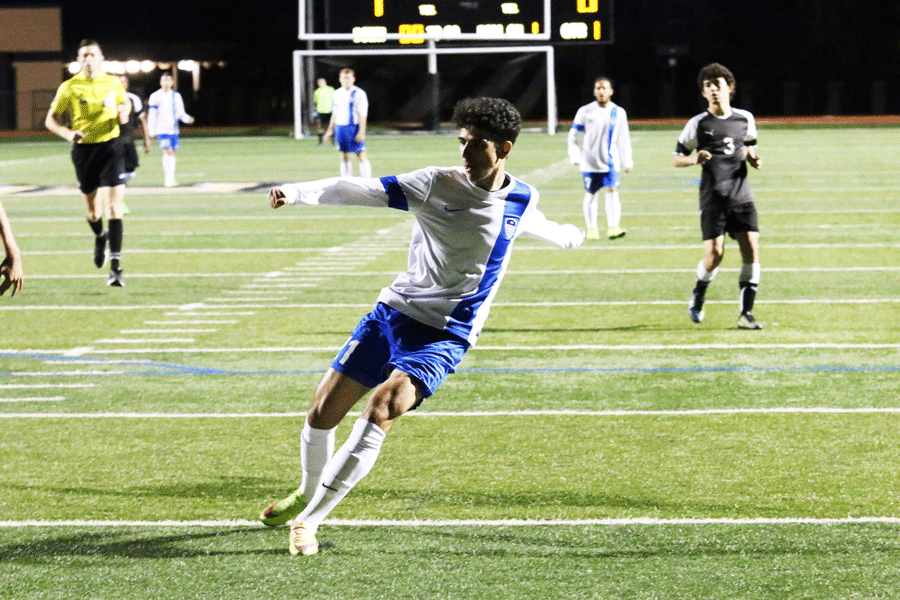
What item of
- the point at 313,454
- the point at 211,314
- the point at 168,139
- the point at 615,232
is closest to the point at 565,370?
the point at 211,314

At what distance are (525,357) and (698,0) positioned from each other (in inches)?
1880

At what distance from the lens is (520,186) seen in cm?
505

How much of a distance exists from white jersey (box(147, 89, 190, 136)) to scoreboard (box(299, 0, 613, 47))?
8.96 m

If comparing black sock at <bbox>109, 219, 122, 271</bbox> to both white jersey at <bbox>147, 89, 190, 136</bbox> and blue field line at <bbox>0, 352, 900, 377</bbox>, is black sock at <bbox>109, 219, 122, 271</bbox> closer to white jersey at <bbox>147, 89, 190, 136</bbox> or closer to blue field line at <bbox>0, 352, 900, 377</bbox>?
blue field line at <bbox>0, 352, 900, 377</bbox>

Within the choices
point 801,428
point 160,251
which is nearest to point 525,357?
point 801,428

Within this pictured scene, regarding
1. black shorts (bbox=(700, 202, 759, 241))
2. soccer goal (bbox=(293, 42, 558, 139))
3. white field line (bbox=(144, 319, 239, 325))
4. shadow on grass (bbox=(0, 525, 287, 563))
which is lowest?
shadow on grass (bbox=(0, 525, 287, 563))

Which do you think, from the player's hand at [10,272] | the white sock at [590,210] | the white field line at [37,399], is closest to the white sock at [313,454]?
the player's hand at [10,272]

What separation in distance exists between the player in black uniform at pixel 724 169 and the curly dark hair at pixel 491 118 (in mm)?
4824

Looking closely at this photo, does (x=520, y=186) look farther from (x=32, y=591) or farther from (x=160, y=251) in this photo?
(x=160, y=251)

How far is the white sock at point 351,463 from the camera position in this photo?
4723 mm

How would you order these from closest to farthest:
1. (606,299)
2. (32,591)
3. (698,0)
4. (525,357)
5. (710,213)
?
(32,591), (525,357), (710,213), (606,299), (698,0)

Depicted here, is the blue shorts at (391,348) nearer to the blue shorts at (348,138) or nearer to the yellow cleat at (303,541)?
the yellow cleat at (303,541)

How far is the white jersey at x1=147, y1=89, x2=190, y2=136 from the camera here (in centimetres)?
2400

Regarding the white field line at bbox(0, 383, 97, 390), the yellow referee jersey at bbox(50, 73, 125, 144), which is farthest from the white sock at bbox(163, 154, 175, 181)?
the white field line at bbox(0, 383, 97, 390)
